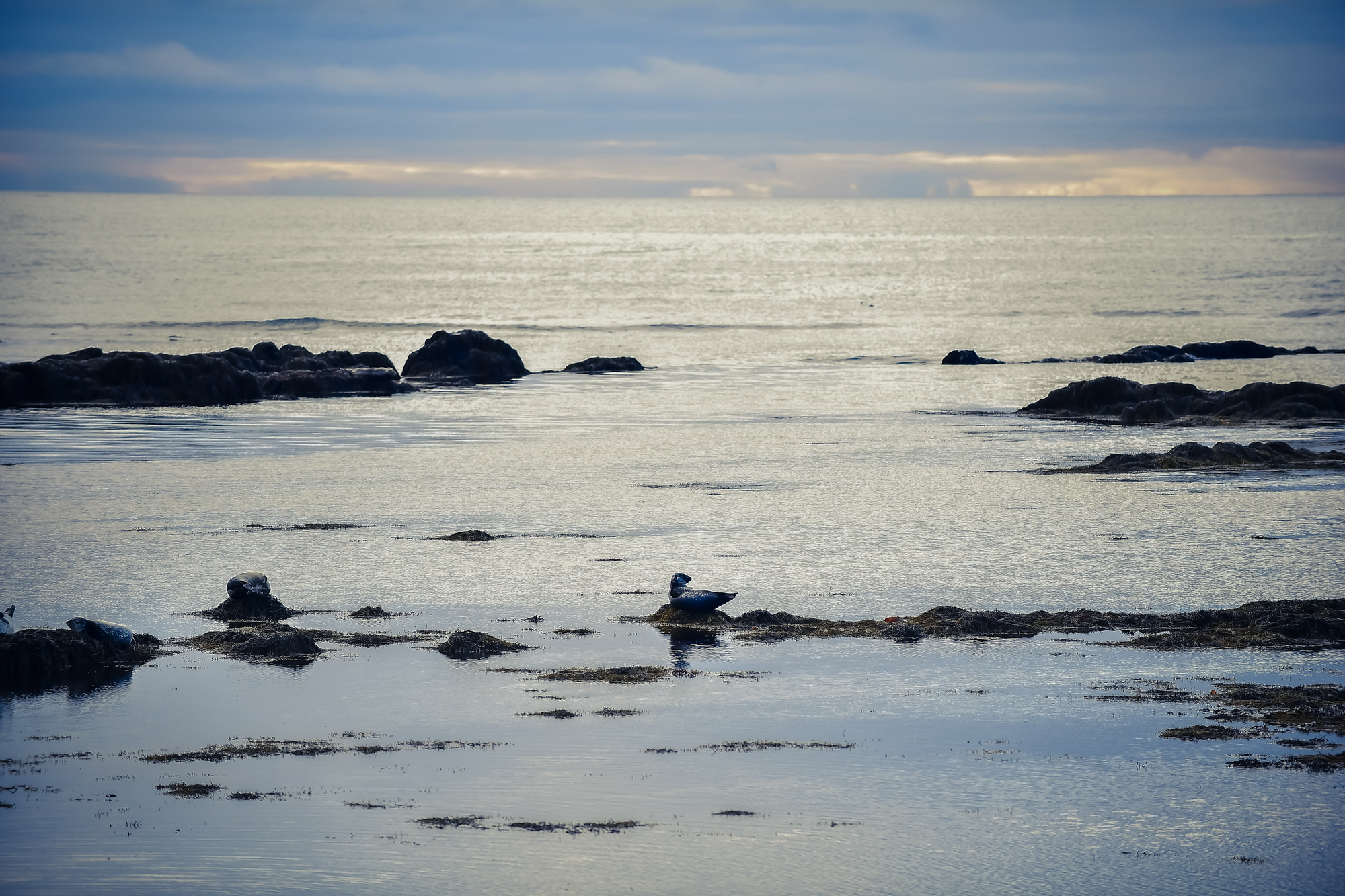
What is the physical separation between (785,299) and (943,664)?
112531 millimetres

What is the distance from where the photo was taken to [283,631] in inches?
700

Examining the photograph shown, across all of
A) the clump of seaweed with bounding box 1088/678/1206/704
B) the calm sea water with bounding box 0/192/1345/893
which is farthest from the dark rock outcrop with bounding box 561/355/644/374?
the clump of seaweed with bounding box 1088/678/1206/704

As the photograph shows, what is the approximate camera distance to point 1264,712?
14750 mm

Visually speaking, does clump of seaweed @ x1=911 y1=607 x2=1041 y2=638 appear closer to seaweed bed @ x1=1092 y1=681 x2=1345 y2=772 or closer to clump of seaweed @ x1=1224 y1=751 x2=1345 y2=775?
seaweed bed @ x1=1092 y1=681 x2=1345 y2=772

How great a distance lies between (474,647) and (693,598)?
3.30 metres

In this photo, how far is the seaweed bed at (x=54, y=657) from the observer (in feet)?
53.9

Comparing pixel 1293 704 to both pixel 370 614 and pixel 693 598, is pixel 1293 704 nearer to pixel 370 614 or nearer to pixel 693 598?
pixel 693 598

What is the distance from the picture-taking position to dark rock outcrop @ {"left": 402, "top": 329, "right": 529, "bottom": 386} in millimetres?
64125

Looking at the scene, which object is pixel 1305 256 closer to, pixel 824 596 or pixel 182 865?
pixel 824 596

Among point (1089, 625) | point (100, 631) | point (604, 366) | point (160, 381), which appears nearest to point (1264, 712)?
point (1089, 625)

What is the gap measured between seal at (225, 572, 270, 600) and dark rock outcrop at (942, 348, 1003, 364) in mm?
56958

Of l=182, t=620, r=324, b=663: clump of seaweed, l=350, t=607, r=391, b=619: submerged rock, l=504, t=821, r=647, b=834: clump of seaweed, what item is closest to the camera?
l=504, t=821, r=647, b=834: clump of seaweed

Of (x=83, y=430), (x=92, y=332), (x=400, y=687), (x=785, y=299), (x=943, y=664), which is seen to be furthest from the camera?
(x=785, y=299)

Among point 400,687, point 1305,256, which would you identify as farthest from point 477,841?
point 1305,256
